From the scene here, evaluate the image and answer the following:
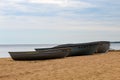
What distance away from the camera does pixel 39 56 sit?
2583 centimetres

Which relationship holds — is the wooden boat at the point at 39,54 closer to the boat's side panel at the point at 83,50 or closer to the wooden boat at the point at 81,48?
the wooden boat at the point at 81,48

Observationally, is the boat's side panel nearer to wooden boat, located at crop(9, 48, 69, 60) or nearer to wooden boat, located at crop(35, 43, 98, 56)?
wooden boat, located at crop(35, 43, 98, 56)

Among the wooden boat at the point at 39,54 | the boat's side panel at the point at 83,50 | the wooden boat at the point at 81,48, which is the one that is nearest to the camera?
the wooden boat at the point at 39,54

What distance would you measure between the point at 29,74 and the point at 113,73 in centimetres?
412

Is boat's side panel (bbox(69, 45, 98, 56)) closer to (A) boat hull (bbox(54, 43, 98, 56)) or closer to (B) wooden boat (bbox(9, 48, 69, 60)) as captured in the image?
(A) boat hull (bbox(54, 43, 98, 56))

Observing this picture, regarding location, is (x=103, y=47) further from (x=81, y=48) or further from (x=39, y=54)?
(x=39, y=54)

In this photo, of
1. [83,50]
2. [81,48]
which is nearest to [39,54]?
[81,48]

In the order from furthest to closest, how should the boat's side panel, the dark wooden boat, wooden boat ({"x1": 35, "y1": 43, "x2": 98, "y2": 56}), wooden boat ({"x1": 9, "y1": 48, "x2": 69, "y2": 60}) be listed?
the dark wooden boat → the boat's side panel → wooden boat ({"x1": 35, "y1": 43, "x2": 98, "y2": 56}) → wooden boat ({"x1": 9, "y1": 48, "x2": 69, "y2": 60})

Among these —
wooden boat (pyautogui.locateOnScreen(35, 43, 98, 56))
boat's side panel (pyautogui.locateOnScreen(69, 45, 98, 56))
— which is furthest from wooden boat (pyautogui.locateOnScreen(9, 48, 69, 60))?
boat's side panel (pyautogui.locateOnScreen(69, 45, 98, 56))

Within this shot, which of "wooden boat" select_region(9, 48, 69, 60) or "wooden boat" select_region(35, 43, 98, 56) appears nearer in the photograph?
"wooden boat" select_region(9, 48, 69, 60)

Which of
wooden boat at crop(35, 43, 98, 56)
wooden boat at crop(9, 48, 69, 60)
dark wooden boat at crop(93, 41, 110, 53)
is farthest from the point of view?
dark wooden boat at crop(93, 41, 110, 53)

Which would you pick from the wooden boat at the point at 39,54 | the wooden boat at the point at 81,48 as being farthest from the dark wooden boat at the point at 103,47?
the wooden boat at the point at 39,54

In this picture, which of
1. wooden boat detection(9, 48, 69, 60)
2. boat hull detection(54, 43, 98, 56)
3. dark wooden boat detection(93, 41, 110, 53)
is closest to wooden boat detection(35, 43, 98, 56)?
boat hull detection(54, 43, 98, 56)

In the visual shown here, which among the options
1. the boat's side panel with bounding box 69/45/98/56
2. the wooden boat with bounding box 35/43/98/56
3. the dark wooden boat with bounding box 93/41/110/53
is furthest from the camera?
the dark wooden boat with bounding box 93/41/110/53
